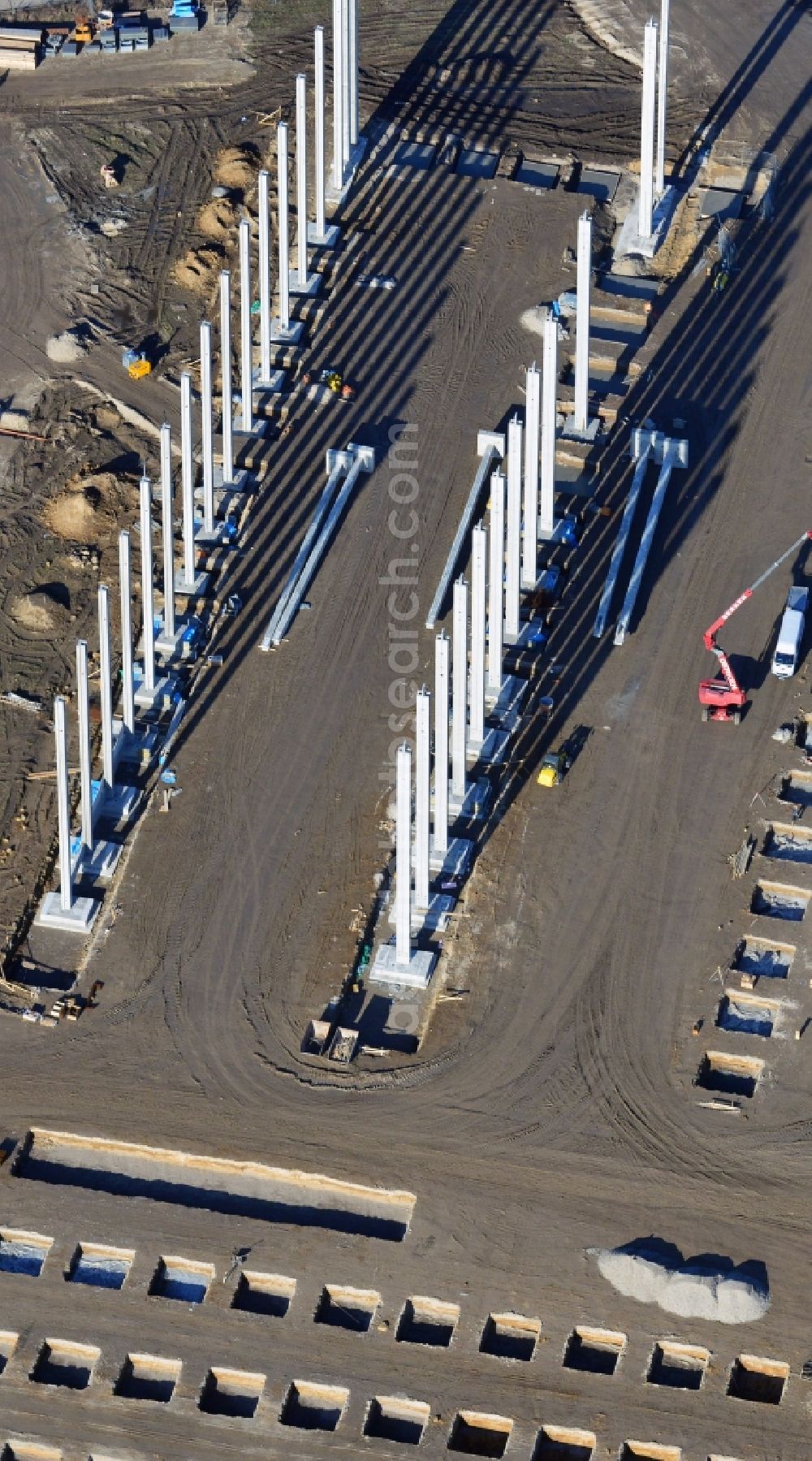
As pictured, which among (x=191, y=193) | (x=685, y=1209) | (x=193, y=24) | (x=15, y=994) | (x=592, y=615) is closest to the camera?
(x=685, y=1209)

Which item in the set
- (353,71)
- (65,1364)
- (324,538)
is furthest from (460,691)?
(353,71)

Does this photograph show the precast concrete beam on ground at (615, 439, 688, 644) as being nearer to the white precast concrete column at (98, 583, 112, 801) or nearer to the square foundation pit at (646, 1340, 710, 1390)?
the white precast concrete column at (98, 583, 112, 801)

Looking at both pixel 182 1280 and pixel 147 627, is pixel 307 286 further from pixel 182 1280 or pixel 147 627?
pixel 182 1280

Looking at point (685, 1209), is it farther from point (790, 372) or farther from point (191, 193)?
point (191, 193)

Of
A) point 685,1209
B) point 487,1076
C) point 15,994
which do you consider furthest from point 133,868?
point 685,1209

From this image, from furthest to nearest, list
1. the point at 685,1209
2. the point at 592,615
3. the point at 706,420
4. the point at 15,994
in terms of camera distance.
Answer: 1. the point at 706,420
2. the point at 592,615
3. the point at 15,994
4. the point at 685,1209

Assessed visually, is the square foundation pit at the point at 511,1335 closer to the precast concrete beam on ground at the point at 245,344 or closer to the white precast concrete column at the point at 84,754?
the white precast concrete column at the point at 84,754
